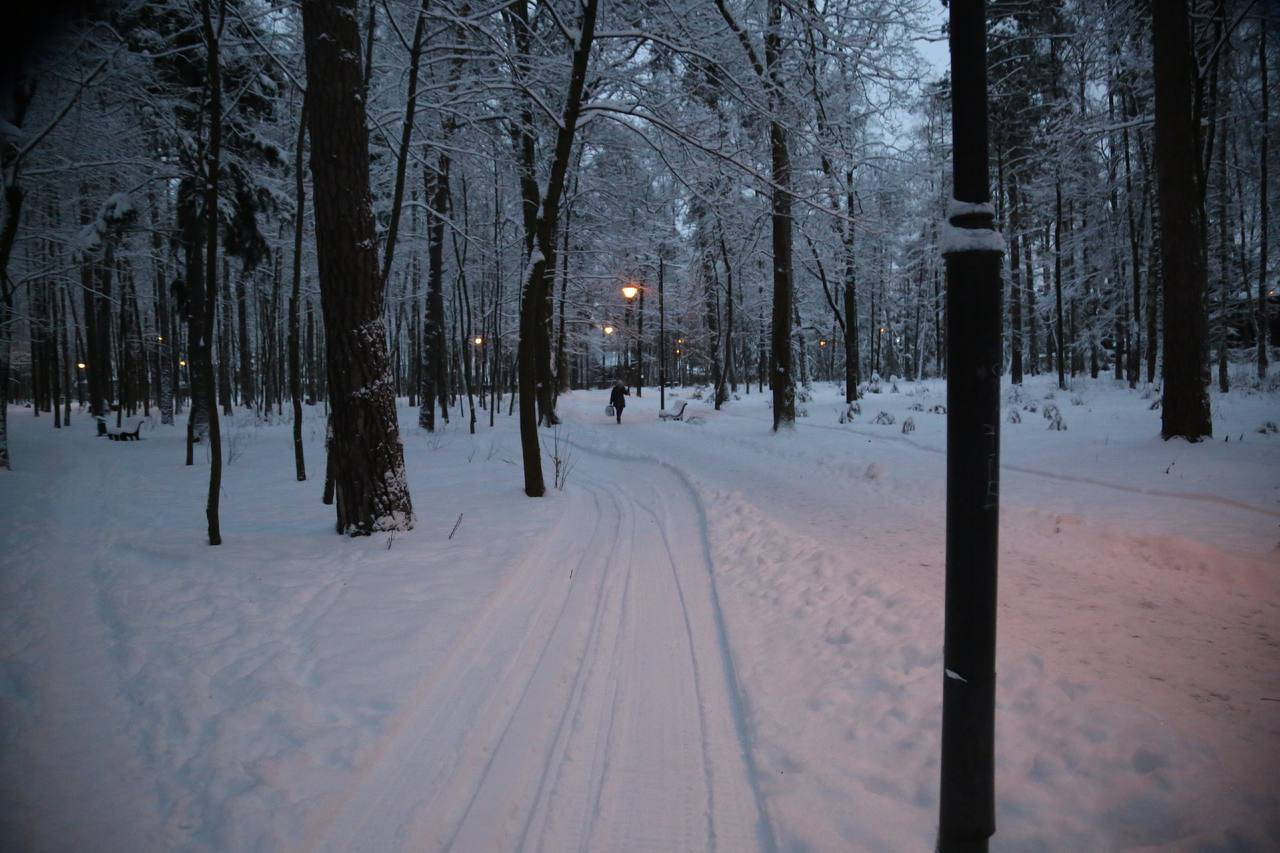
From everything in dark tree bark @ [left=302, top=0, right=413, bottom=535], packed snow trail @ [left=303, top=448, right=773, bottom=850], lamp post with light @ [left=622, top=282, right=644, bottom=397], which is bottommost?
packed snow trail @ [left=303, top=448, right=773, bottom=850]

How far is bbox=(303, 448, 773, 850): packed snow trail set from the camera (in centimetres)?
215

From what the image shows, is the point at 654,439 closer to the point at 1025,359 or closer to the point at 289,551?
the point at 289,551

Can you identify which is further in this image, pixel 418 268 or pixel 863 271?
pixel 418 268

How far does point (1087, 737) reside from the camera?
94.0 inches

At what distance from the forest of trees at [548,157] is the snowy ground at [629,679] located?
1.80 meters

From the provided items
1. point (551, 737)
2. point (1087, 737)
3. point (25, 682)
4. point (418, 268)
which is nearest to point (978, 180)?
point (1087, 737)

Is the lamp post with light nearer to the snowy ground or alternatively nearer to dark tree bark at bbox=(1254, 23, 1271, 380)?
the snowy ground

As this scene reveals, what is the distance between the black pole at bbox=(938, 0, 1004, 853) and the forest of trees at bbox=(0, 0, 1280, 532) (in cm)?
16

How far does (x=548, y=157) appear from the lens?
11.4m

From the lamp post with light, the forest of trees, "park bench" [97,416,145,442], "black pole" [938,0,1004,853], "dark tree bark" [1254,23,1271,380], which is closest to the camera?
"black pole" [938,0,1004,853]

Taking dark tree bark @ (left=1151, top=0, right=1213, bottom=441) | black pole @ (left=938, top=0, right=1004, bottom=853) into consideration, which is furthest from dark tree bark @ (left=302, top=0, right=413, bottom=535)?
dark tree bark @ (left=1151, top=0, right=1213, bottom=441)

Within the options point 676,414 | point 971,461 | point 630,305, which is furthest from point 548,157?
point 630,305

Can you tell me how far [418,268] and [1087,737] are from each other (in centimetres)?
3267

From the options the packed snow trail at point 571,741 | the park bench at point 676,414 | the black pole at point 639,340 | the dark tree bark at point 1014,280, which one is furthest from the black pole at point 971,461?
the black pole at point 639,340
